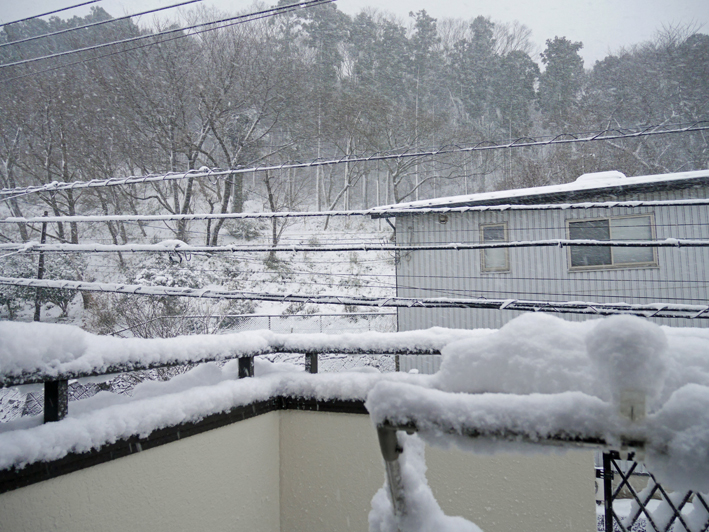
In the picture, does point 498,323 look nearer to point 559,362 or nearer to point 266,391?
point 266,391

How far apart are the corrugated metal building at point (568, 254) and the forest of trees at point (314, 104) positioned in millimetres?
1644

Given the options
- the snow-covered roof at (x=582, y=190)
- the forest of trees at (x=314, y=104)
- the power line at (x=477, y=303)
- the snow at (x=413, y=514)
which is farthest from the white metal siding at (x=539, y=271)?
the snow at (x=413, y=514)

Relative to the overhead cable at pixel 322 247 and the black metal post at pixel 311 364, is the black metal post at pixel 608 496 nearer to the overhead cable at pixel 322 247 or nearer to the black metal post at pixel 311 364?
the black metal post at pixel 311 364

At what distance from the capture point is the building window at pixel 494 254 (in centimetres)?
Result: 516

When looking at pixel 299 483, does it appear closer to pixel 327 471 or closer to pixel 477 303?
pixel 327 471

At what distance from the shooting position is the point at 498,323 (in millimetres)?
5160

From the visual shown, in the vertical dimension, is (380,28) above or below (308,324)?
above

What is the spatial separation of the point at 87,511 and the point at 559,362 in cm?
100

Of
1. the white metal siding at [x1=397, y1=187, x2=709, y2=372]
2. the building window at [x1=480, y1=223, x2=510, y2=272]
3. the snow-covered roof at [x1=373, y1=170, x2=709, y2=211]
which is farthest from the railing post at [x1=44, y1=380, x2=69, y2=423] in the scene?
the building window at [x1=480, y1=223, x2=510, y2=272]

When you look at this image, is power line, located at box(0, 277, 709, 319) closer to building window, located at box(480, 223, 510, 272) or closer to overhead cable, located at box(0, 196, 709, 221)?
overhead cable, located at box(0, 196, 709, 221)

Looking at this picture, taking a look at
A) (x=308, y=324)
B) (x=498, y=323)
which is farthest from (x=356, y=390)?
(x=308, y=324)

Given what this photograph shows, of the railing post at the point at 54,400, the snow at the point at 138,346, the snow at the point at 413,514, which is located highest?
the snow at the point at 138,346

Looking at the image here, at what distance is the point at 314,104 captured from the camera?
8.34m

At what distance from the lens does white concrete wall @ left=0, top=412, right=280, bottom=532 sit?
0.82m
